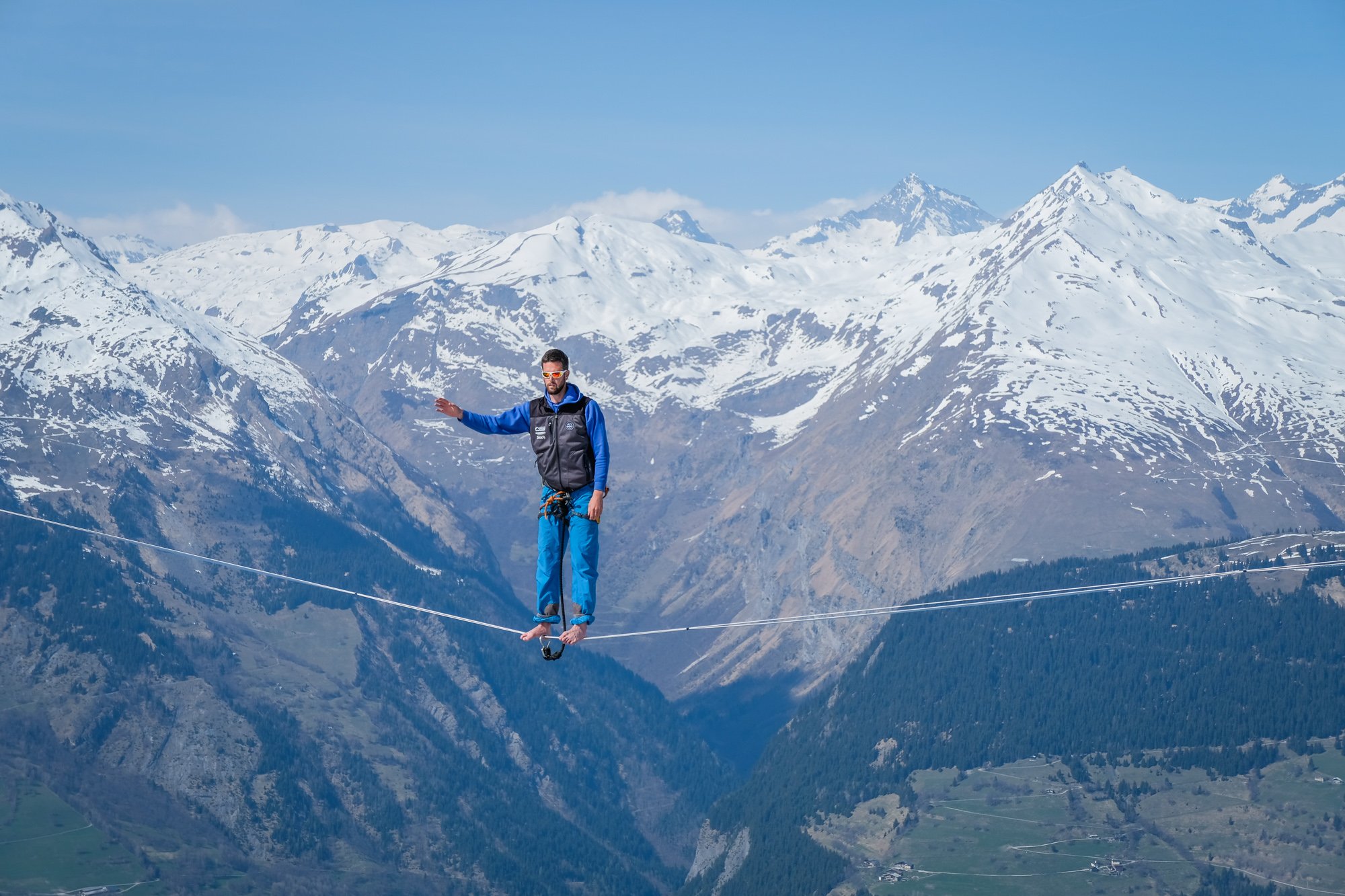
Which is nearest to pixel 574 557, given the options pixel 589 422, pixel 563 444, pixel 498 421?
pixel 563 444

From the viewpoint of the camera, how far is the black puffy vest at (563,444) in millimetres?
46781

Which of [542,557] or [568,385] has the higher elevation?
[568,385]

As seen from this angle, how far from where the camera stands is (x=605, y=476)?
152 ft

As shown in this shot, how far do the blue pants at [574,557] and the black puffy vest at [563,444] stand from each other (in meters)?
0.44

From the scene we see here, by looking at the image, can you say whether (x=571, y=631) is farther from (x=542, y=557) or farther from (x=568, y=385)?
(x=568, y=385)

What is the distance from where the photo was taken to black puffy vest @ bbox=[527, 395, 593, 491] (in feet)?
153

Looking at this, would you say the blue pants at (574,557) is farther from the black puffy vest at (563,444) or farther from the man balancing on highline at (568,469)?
the black puffy vest at (563,444)

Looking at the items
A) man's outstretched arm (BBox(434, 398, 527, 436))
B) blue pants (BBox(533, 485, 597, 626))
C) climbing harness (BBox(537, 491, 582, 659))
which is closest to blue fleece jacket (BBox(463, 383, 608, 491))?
man's outstretched arm (BBox(434, 398, 527, 436))

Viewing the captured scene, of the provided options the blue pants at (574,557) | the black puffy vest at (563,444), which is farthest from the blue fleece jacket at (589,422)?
the blue pants at (574,557)

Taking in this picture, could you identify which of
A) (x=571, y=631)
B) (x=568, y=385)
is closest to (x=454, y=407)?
(x=568, y=385)

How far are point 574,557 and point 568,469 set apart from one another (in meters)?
2.72

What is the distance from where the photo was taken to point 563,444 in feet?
154

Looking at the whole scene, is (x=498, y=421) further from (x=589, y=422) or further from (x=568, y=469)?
(x=589, y=422)

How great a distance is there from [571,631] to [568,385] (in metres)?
7.54
